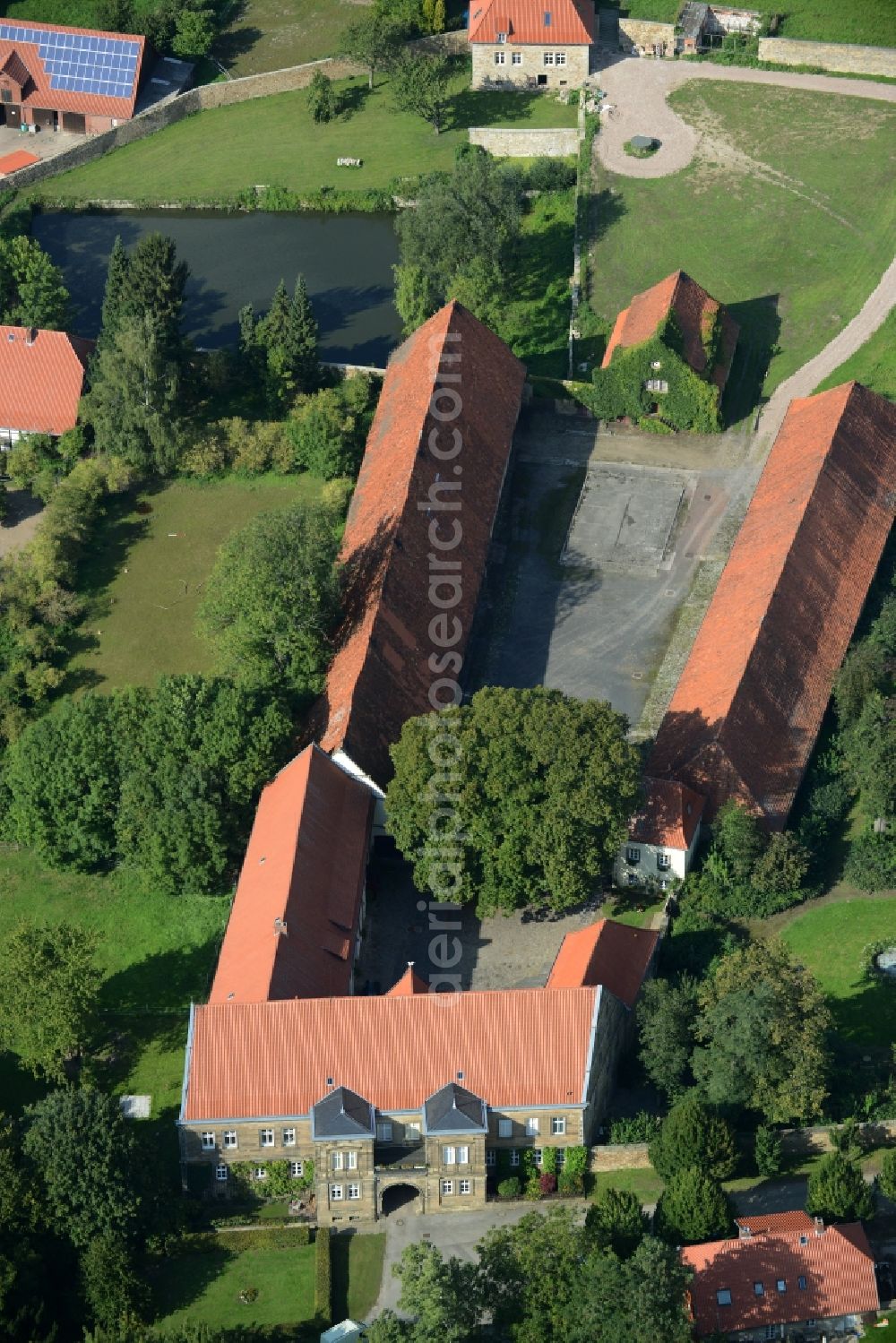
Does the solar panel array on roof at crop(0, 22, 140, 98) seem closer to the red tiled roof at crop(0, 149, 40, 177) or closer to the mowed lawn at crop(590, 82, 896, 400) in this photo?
the red tiled roof at crop(0, 149, 40, 177)

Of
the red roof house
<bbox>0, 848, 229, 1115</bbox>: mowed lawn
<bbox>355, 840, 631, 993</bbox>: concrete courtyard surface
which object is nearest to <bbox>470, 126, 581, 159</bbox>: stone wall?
the red roof house

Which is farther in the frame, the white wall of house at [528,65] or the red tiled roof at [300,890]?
the white wall of house at [528,65]

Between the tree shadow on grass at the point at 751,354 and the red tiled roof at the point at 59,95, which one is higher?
the red tiled roof at the point at 59,95

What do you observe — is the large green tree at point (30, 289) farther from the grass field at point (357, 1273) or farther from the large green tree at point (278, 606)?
the grass field at point (357, 1273)

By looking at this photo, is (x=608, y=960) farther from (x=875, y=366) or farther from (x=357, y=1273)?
(x=875, y=366)

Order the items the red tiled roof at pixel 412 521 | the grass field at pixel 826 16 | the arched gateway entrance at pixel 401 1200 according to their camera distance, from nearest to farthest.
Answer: the arched gateway entrance at pixel 401 1200 < the red tiled roof at pixel 412 521 < the grass field at pixel 826 16

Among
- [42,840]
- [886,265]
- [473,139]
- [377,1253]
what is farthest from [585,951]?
[473,139]

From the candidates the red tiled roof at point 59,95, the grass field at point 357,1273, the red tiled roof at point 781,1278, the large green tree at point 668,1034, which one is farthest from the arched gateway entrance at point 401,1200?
the red tiled roof at point 59,95
